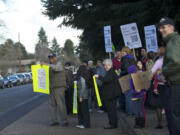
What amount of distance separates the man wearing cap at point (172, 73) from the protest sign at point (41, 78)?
602 cm

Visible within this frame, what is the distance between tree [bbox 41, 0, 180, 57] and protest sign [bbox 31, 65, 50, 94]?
14.3 ft

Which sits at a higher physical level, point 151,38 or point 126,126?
point 151,38

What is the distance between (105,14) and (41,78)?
754 centimetres

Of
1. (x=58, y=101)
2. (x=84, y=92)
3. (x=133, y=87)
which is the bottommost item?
(x=58, y=101)

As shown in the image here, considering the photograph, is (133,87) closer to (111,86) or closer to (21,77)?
(111,86)

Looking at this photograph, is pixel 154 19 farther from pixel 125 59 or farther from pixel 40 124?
pixel 40 124

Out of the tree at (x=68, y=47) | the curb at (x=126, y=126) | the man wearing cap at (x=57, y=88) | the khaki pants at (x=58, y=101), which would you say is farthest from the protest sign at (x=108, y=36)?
the tree at (x=68, y=47)

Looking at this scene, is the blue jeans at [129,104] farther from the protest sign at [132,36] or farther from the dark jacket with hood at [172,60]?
the dark jacket with hood at [172,60]

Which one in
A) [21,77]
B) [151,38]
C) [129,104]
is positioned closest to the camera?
[129,104]

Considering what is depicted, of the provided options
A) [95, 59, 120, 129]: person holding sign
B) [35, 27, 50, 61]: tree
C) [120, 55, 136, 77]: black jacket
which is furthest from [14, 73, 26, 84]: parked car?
[35, 27, 50, 61]: tree

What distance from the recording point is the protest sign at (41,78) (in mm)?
10180

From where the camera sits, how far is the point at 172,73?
4352mm

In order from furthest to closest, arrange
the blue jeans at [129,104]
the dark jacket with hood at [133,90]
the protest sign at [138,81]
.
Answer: the blue jeans at [129,104] → the dark jacket with hood at [133,90] → the protest sign at [138,81]

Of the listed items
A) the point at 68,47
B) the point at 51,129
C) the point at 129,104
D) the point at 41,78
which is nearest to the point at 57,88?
the point at 41,78
